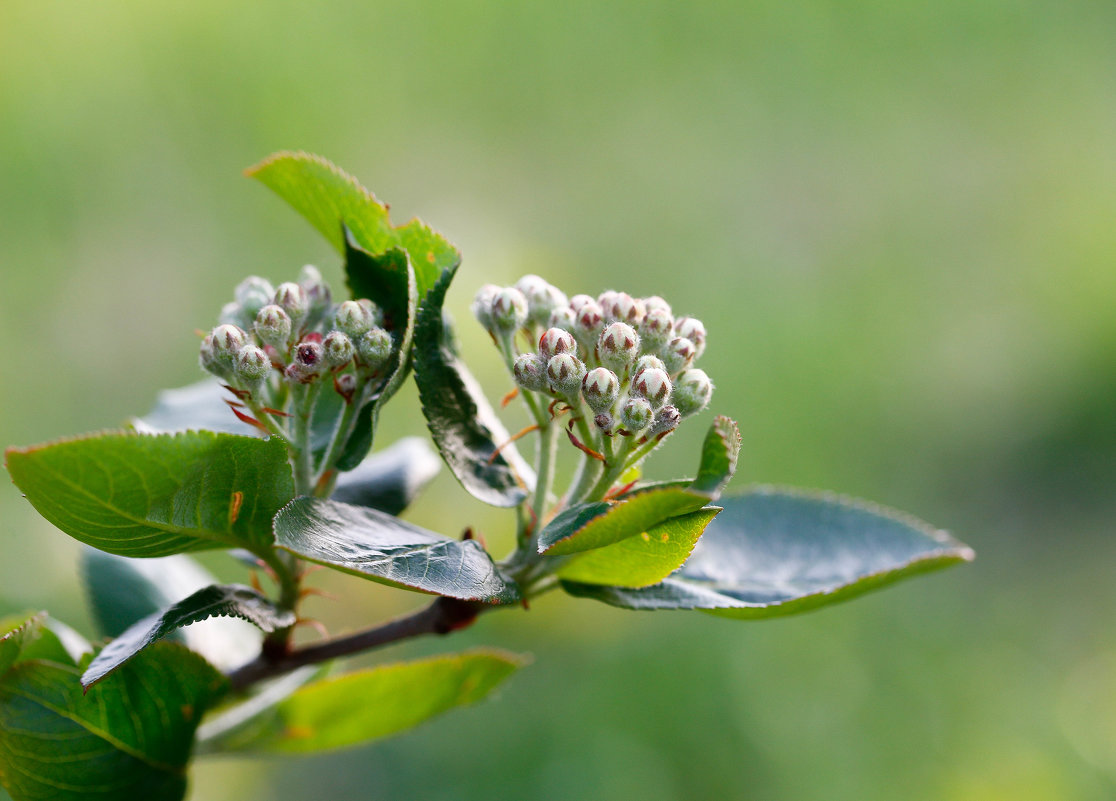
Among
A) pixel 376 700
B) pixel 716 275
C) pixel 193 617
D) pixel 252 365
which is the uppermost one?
pixel 716 275

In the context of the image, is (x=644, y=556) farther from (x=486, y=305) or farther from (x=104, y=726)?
(x=104, y=726)

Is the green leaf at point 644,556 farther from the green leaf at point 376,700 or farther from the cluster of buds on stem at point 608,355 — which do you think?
the green leaf at point 376,700

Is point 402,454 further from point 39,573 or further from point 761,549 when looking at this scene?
point 39,573

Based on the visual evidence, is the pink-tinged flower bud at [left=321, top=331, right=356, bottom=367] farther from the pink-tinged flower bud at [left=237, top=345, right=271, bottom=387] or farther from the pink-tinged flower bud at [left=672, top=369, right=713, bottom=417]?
the pink-tinged flower bud at [left=672, top=369, right=713, bottom=417]

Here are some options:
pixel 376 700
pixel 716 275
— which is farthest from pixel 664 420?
pixel 716 275

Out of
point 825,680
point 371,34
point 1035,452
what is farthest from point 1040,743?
point 371,34

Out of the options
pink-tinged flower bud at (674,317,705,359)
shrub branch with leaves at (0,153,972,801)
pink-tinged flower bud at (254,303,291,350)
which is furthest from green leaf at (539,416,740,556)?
pink-tinged flower bud at (254,303,291,350)
